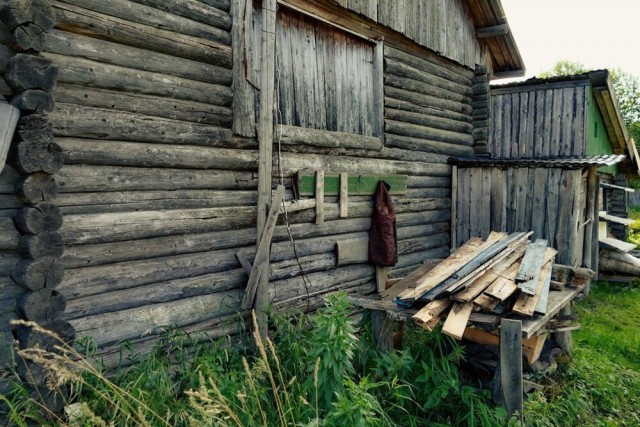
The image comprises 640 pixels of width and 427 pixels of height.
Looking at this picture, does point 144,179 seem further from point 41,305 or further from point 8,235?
point 41,305

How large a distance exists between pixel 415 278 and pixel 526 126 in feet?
19.1

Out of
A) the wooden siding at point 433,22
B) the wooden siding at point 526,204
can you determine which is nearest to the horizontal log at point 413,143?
the wooden siding at point 526,204

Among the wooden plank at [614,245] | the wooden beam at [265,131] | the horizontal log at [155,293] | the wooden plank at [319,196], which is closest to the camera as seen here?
the horizontal log at [155,293]

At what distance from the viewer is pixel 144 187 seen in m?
4.33

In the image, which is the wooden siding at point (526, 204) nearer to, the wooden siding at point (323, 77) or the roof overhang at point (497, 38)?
the wooden siding at point (323, 77)

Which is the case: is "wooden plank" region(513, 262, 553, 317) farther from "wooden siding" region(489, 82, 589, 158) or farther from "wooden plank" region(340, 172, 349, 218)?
"wooden siding" region(489, 82, 589, 158)

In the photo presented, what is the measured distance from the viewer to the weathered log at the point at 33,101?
322cm

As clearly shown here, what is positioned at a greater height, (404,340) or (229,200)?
(229,200)

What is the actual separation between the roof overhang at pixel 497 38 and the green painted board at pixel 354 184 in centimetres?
433

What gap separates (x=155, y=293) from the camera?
442 cm

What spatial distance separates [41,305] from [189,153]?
6.49 feet

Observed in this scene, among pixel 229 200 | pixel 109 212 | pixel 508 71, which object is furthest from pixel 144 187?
Result: pixel 508 71

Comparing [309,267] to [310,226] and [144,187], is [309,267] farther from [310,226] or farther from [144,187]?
[144,187]

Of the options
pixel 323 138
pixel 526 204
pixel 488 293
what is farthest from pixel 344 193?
pixel 526 204
